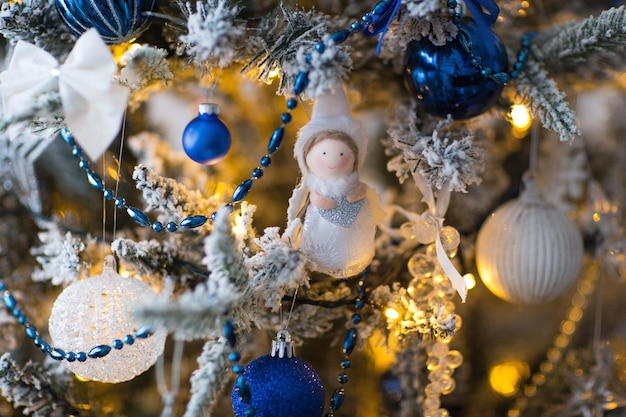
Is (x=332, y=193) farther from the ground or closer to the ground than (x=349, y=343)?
farther from the ground

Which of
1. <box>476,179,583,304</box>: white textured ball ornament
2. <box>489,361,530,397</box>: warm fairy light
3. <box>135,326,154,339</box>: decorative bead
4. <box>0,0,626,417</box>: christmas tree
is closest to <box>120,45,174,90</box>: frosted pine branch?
<box>0,0,626,417</box>: christmas tree

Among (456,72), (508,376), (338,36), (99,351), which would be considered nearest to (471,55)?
(456,72)

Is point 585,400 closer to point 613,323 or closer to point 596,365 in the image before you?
point 596,365

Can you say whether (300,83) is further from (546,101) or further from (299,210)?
(546,101)

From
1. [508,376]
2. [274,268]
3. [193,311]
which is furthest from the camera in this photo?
[508,376]

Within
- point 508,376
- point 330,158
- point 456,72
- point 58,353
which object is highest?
point 456,72

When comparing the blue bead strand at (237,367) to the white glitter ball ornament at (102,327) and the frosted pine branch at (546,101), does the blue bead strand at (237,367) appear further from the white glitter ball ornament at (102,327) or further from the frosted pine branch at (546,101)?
the frosted pine branch at (546,101)

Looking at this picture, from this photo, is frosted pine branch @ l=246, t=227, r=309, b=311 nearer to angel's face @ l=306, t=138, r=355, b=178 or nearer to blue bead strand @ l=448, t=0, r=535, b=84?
angel's face @ l=306, t=138, r=355, b=178

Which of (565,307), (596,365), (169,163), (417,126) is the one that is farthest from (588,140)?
Answer: (169,163)
